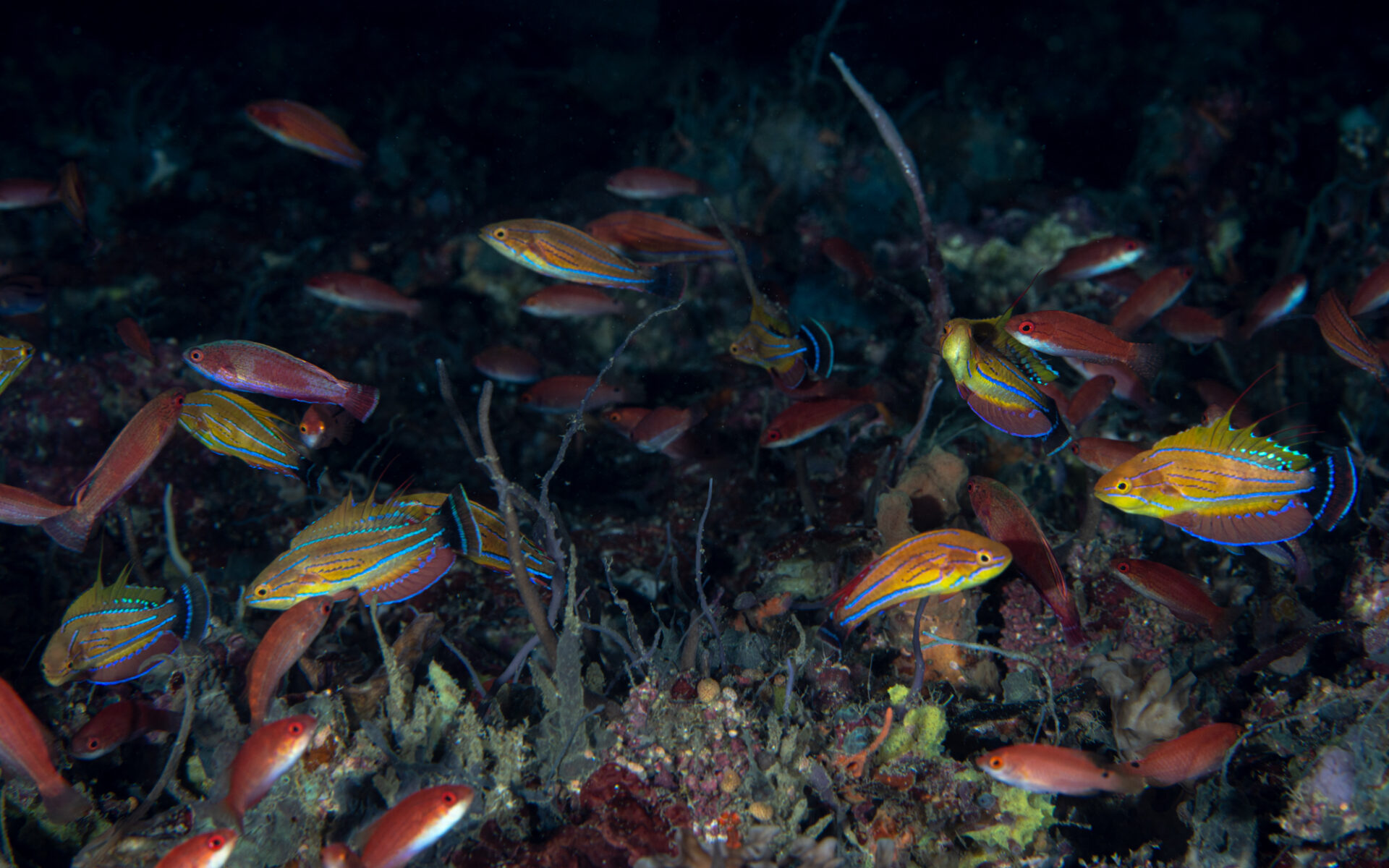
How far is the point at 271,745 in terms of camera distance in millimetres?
1904

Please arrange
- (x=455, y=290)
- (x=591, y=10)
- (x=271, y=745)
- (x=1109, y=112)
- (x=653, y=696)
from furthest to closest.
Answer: (x=591, y=10) → (x=1109, y=112) → (x=455, y=290) → (x=653, y=696) → (x=271, y=745)

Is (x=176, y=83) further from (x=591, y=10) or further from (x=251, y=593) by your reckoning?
(x=251, y=593)

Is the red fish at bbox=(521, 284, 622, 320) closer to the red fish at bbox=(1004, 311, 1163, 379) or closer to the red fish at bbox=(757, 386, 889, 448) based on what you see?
the red fish at bbox=(757, 386, 889, 448)

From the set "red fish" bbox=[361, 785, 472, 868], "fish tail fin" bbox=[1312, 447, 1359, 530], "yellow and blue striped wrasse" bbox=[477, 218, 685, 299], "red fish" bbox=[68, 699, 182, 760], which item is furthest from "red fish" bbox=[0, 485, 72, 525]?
"fish tail fin" bbox=[1312, 447, 1359, 530]

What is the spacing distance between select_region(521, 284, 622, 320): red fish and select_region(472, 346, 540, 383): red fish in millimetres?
367

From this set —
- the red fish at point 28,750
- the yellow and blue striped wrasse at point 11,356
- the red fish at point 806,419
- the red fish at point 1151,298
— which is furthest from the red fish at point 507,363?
the red fish at point 1151,298

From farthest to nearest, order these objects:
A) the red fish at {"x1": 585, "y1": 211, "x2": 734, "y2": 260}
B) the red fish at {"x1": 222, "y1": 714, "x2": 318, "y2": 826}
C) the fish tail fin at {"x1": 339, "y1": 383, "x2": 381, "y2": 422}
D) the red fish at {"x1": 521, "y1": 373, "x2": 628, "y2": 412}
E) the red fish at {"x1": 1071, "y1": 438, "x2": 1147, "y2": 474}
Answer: the red fish at {"x1": 521, "y1": 373, "x2": 628, "y2": 412} < the red fish at {"x1": 585, "y1": 211, "x2": 734, "y2": 260} < the red fish at {"x1": 1071, "y1": 438, "x2": 1147, "y2": 474} < the fish tail fin at {"x1": 339, "y1": 383, "x2": 381, "y2": 422} < the red fish at {"x1": 222, "y1": 714, "x2": 318, "y2": 826}

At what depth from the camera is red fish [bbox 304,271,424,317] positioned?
4.70m

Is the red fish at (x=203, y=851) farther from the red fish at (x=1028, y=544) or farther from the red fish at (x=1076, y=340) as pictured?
the red fish at (x=1076, y=340)

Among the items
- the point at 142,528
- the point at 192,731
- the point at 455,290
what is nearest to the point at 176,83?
the point at 455,290

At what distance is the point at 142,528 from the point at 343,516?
3.27m

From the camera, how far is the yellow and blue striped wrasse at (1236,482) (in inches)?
89.7

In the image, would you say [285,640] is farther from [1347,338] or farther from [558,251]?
[1347,338]

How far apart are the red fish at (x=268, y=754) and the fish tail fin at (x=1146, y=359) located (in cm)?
367
